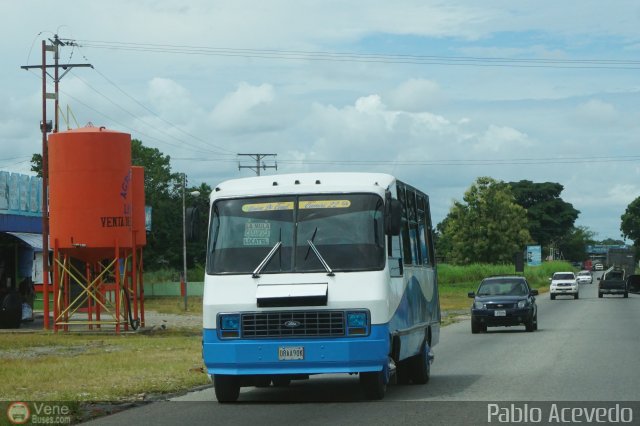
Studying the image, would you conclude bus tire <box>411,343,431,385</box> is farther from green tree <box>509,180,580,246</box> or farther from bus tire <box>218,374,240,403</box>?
green tree <box>509,180,580,246</box>

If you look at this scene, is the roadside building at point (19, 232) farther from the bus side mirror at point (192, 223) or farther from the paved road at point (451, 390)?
the bus side mirror at point (192, 223)

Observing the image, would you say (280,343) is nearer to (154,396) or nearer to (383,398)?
(383,398)

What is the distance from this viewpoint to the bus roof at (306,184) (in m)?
15.6

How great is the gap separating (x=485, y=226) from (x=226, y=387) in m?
107

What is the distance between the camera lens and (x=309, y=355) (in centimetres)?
1458

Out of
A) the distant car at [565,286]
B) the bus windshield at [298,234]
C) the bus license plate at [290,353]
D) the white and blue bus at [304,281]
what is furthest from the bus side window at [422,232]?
the distant car at [565,286]

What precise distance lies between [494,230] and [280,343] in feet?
349

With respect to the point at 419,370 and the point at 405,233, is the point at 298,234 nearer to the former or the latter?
the point at 405,233

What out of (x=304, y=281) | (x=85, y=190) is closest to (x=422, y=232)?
(x=304, y=281)

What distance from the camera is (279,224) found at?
1543 cm

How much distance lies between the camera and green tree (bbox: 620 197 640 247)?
179 meters

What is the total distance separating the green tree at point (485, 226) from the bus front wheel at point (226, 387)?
104983 millimetres

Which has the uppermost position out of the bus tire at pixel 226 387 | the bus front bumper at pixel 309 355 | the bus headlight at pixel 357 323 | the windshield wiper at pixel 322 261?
the windshield wiper at pixel 322 261

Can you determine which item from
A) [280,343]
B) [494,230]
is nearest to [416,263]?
[280,343]
